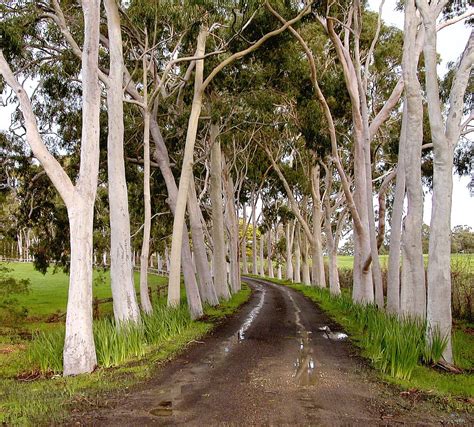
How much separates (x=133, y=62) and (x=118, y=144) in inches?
308

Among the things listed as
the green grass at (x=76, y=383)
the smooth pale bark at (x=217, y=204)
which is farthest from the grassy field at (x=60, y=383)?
the smooth pale bark at (x=217, y=204)

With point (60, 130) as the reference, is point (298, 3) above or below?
above

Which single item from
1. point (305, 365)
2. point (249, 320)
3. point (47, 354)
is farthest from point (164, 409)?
point (249, 320)

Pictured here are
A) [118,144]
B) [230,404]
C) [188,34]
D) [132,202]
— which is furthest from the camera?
[132,202]

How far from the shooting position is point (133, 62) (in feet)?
60.7

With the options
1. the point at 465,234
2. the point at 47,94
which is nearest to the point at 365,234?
the point at 47,94

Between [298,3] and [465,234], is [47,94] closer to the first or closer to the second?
[298,3]

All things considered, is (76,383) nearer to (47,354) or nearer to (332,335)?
(47,354)

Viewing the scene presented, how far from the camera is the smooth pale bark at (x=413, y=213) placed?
1009cm

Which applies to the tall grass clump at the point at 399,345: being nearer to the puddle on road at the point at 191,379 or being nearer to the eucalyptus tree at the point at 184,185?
the puddle on road at the point at 191,379

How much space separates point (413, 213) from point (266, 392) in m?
4.86

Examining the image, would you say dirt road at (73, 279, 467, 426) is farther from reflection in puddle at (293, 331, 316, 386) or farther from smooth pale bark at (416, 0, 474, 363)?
smooth pale bark at (416, 0, 474, 363)

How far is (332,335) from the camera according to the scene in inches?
502

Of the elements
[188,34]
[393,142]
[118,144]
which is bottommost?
[118,144]
